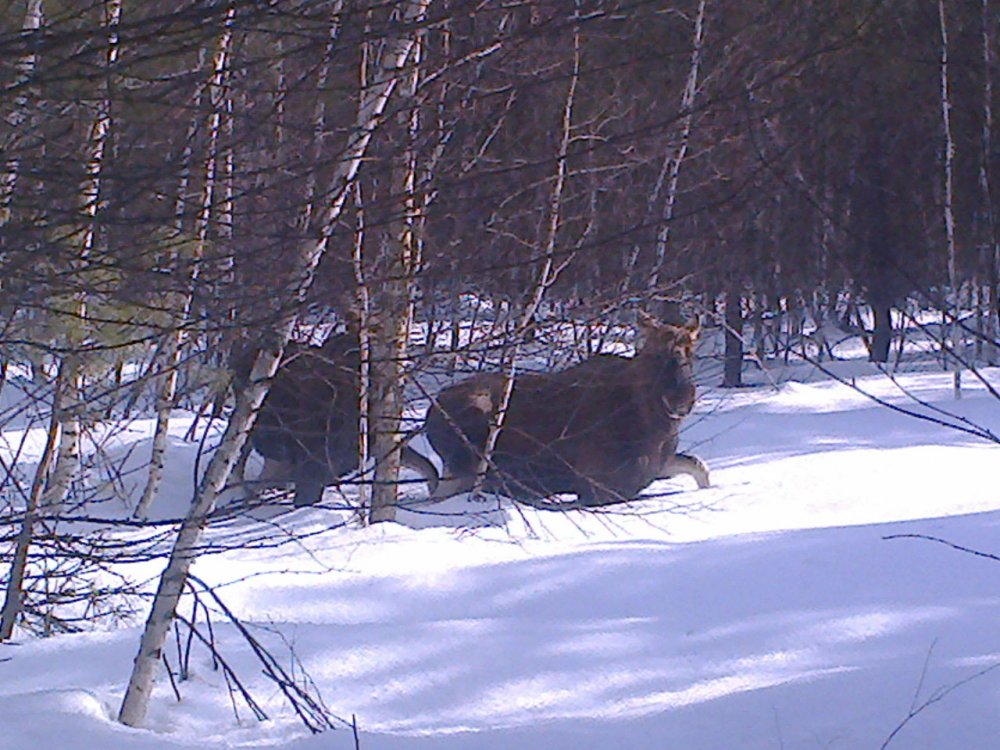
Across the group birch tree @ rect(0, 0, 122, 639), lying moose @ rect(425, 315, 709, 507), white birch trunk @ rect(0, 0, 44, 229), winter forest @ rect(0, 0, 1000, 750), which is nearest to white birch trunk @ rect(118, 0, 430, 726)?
winter forest @ rect(0, 0, 1000, 750)

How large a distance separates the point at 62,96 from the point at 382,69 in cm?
123

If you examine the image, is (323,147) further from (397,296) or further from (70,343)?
(70,343)

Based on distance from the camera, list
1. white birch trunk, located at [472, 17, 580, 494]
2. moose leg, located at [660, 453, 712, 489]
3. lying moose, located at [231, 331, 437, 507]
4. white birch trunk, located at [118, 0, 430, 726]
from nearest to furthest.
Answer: white birch trunk, located at [118, 0, 430, 726], white birch trunk, located at [472, 17, 580, 494], lying moose, located at [231, 331, 437, 507], moose leg, located at [660, 453, 712, 489]

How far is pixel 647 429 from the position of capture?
10.4 m

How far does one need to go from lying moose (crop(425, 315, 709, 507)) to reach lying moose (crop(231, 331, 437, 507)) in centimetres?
38

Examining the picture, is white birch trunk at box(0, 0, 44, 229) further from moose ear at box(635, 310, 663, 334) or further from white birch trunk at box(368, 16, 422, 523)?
moose ear at box(635, 310, 663, 334)

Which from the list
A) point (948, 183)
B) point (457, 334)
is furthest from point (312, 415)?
point (948, 183)

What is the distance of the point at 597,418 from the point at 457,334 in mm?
4150

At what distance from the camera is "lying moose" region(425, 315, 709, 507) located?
9820mm

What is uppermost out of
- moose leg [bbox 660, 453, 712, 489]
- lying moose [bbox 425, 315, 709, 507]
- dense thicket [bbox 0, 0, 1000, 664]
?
dense thicket [bbox 0, 0, 1000, 664]

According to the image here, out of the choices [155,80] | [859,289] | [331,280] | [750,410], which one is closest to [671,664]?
[859,289]

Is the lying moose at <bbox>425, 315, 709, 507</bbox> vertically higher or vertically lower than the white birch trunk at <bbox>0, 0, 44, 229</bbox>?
lower

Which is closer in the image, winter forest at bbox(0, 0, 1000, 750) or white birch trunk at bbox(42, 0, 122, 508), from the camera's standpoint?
white birch trunk at bbox(42, 0, 122, 508)

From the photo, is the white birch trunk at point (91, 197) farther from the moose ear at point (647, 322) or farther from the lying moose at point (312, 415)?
the moose ear at point (647, 322)
